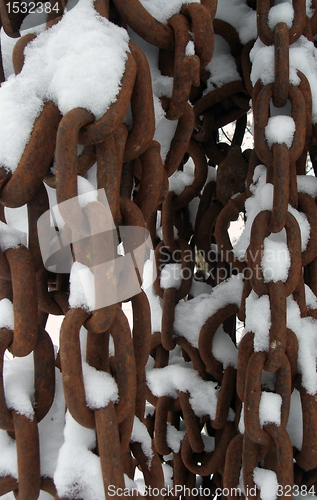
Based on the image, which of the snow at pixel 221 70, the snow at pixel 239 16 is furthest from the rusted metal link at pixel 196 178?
the snow at pixel 239 16

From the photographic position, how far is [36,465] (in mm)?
484

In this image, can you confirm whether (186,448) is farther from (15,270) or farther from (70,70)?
(70,70)

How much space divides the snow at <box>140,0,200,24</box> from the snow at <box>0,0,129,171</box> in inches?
2.8

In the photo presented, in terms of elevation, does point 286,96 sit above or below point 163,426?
above

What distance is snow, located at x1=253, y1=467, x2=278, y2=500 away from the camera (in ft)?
2.01

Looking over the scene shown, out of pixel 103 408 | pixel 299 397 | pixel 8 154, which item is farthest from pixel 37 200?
pixel 299 397

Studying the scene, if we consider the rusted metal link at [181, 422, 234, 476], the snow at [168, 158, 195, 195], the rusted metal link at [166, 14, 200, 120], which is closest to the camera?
the rusted metal link at [166, 14, 200, 120]

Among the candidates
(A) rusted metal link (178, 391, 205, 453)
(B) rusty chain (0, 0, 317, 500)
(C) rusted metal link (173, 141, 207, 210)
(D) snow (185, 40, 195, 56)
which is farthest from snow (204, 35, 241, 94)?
(A) rusted metal link (178, 391, 205, 453)

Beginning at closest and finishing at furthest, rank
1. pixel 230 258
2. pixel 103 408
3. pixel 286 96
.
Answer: pixel 103 408
pixel 286 96
pixel 230 258

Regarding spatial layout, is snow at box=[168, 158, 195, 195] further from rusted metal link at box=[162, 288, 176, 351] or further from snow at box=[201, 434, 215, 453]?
snow at box=[201, 434, 215, 453]

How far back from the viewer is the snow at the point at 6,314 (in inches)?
18.7

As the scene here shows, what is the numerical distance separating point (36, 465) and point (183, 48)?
53 cm

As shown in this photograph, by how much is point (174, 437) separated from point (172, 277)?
0.34 metres

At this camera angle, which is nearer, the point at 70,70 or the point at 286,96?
the point at 70,70
